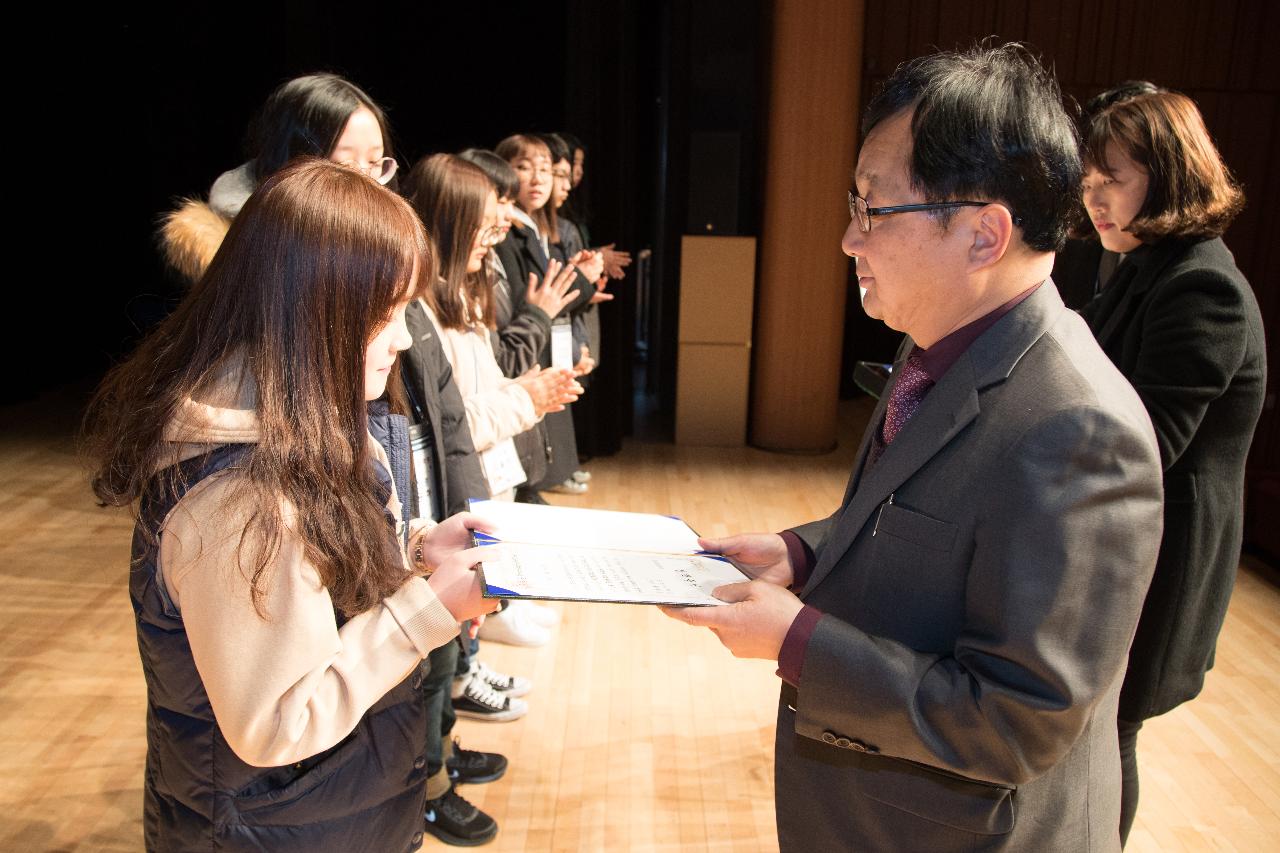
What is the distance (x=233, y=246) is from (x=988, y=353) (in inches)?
35.5

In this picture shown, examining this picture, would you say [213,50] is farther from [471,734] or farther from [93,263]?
[471,734]

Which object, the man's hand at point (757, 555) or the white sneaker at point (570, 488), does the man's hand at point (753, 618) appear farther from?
the white sneaker at point (570, 488)

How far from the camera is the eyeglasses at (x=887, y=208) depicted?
1.12m

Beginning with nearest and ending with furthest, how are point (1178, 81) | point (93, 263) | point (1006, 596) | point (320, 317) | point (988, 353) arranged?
1. point (1006, 596)
2. point (988, 353)
3. point (320, 317)
4. point (1178, 81)
5. point (93, 263)

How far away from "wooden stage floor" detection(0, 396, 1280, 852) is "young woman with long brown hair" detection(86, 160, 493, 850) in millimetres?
1343

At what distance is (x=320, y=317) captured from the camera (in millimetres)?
1235

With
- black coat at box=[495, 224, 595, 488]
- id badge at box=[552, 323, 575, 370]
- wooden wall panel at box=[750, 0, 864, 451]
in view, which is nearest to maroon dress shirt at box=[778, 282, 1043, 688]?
black coat at box=[495, 224, 595, 488]

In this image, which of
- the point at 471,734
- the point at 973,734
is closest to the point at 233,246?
the point at 973,734

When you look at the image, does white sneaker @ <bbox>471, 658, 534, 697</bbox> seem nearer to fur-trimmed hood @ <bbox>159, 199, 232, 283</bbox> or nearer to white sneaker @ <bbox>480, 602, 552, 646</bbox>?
white sneaker @ <bbox>480, 602, 552, 646</bbox>

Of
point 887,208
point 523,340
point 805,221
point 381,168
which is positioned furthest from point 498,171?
point 805,221

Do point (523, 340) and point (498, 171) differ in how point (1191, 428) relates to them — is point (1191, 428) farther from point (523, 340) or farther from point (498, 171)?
point (498, 171)

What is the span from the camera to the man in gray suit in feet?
3.32

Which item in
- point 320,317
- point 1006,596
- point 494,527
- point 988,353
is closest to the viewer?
point 1006,596

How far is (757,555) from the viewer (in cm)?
149
